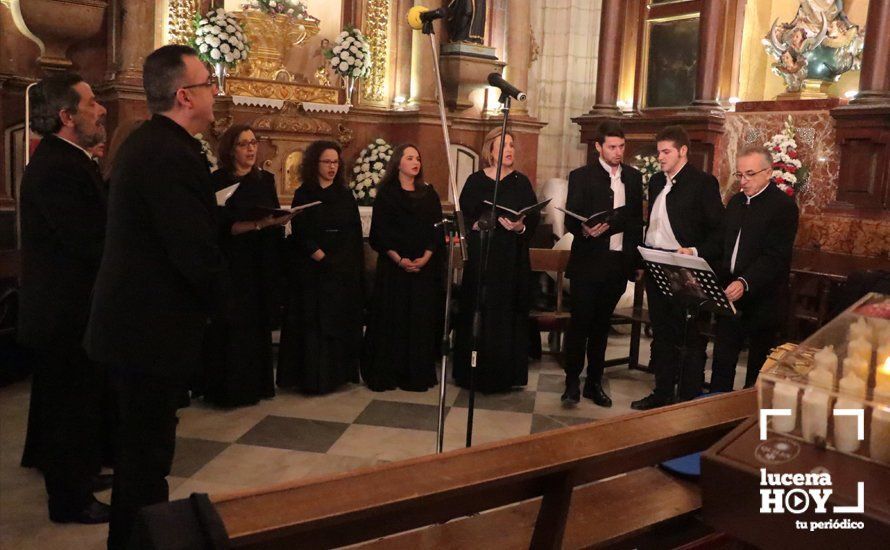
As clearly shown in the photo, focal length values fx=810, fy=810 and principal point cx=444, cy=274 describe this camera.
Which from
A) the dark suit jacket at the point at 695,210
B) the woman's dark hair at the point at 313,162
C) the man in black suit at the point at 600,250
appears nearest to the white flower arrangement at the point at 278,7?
the woman's dark hair at the point at 313,162

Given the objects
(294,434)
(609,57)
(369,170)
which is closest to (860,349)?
(294,434)

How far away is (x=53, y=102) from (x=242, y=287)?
5.63ft

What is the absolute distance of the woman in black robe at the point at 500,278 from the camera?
4914mm

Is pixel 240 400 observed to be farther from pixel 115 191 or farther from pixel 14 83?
pixel 14 83

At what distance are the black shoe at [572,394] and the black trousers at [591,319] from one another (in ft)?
0.12

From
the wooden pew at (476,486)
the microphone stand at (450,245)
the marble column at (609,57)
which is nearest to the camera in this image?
the wooden pew at (476,486)

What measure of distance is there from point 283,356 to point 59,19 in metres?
3.47

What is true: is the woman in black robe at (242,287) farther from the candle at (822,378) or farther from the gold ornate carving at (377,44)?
the gold ornate carving at (377,44)

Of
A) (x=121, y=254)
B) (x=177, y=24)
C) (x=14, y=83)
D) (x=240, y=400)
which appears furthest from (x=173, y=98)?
(x=177, y=24)

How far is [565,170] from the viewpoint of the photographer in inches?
424

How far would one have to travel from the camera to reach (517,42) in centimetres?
898

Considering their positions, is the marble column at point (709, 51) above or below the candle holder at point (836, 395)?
above

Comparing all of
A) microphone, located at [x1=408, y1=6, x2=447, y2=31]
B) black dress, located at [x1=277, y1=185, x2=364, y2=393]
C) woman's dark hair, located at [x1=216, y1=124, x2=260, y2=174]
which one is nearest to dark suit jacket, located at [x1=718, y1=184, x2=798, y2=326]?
microphone, located at [x1=408, y1=6, x2=447, y2=31]

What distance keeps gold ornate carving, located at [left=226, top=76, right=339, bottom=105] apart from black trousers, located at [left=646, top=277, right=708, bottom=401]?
14.4ft
